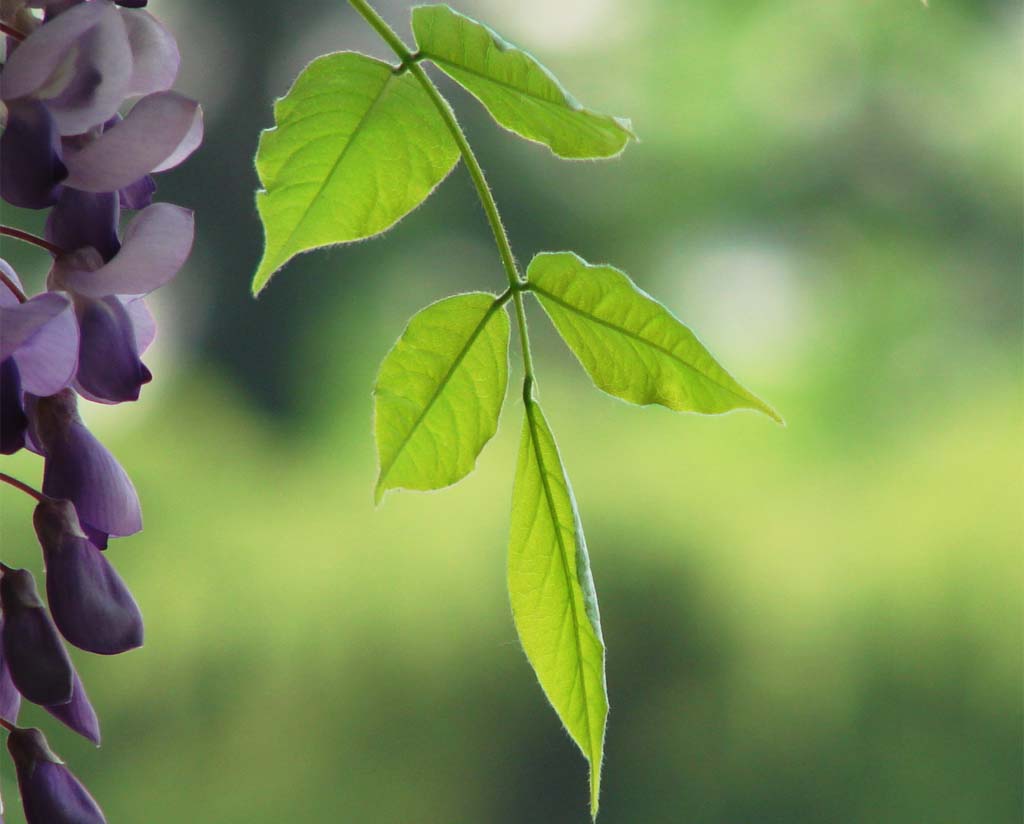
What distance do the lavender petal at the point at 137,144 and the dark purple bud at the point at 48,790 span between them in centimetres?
8

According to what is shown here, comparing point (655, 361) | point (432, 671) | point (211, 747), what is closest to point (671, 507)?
point (432, 671)

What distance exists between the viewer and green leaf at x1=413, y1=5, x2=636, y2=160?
19 cm

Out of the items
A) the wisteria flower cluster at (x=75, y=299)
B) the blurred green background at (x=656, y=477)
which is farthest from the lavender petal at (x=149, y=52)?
the blurred green background at (x=656, y=477)

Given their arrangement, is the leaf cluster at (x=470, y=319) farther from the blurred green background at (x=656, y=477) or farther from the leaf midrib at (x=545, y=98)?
the blurred green background at (x=656, y=477)

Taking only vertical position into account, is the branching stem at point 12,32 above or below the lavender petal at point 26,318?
above

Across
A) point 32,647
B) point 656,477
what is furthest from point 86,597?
point 656,477

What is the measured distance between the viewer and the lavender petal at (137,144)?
16 centimetres

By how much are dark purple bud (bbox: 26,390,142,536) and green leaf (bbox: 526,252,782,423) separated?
0.08 m

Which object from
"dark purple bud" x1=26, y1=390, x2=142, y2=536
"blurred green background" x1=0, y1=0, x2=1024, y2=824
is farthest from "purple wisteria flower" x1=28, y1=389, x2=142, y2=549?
"blurred green background" x1=0, y1=0, x2=1024, y2=824

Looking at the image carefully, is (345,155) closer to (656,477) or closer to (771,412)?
(771,412)

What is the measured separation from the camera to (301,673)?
2.12m

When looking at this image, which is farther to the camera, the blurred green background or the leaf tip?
the blurred green background

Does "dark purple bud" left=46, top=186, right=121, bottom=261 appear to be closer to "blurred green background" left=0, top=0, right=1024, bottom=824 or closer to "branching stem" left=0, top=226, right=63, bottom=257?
"branching stem" left=0, top=226, right=63, bottom=257

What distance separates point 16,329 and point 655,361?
3.8 inches
